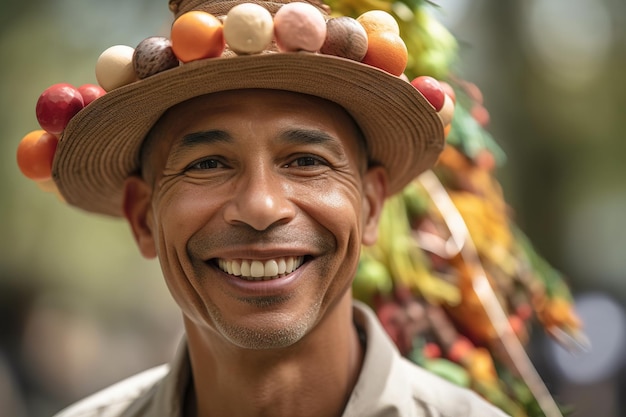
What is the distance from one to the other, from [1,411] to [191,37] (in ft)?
9.43

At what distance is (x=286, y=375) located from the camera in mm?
1600

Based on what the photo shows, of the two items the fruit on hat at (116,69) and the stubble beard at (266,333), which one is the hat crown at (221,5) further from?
the stubble beard at (266,333)

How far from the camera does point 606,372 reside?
369 cm

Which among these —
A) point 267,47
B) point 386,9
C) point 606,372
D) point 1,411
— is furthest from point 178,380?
point 606,372

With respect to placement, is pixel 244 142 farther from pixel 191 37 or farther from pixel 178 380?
pixel 178 380

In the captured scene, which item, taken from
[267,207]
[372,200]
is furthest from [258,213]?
[372,200]

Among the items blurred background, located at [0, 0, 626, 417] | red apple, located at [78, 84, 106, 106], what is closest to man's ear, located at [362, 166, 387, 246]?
red apple, located at [78, 84, 106, 106]

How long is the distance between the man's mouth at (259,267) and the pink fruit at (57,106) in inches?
17.1

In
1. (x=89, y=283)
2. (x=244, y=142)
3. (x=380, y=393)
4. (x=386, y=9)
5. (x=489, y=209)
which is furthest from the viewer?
(x=89, y=283)

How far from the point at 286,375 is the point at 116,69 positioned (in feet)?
2.39

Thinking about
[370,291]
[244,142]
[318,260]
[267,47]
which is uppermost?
[267,47]

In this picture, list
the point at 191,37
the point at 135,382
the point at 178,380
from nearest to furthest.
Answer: the point at 191,37 < the point at 178,380 < the point at 135,382

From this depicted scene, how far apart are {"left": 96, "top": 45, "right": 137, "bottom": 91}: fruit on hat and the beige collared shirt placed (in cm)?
71

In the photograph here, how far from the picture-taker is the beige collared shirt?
62.6 inches
